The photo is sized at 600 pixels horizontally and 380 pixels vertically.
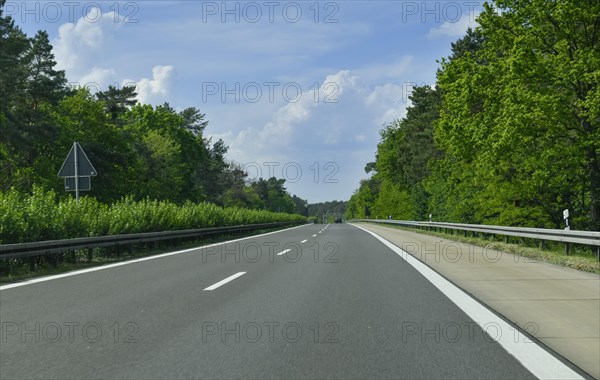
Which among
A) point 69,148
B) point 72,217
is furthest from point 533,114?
point 69,148

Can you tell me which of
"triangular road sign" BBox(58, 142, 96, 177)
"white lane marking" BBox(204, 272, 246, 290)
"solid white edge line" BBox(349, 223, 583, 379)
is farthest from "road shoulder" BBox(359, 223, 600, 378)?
"triangular road sign" BBox(58, 142, 96, 177)

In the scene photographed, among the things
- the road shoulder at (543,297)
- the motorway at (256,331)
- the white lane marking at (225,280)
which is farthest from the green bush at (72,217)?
the road shoulder at (543,297)

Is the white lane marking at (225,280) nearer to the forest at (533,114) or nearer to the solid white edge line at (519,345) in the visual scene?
the solid white edge line at (519,345)

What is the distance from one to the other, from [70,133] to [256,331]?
44.0m

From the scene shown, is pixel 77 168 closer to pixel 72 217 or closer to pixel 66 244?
pixel 72 217

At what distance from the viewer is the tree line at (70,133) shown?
123 feet

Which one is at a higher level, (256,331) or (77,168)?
(77,168)

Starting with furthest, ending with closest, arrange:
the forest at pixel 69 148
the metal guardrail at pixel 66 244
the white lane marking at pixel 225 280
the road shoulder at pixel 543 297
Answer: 1. the forest at pixel 69 148
2. the metal guardrail at pixel 66 244
3. the white lane marking at pixel 225 280
4. the road shoulder at pixel 543 297

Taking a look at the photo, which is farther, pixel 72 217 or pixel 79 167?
pixel 79 167

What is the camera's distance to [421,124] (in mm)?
62000

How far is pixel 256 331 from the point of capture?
582 cm

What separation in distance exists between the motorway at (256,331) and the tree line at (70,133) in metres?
14.1

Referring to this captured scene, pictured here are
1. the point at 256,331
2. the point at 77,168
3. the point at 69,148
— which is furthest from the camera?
the point at 69,148

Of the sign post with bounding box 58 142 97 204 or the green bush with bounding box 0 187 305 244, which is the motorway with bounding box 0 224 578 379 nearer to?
the green bush with bounding box 0 187 305 244
